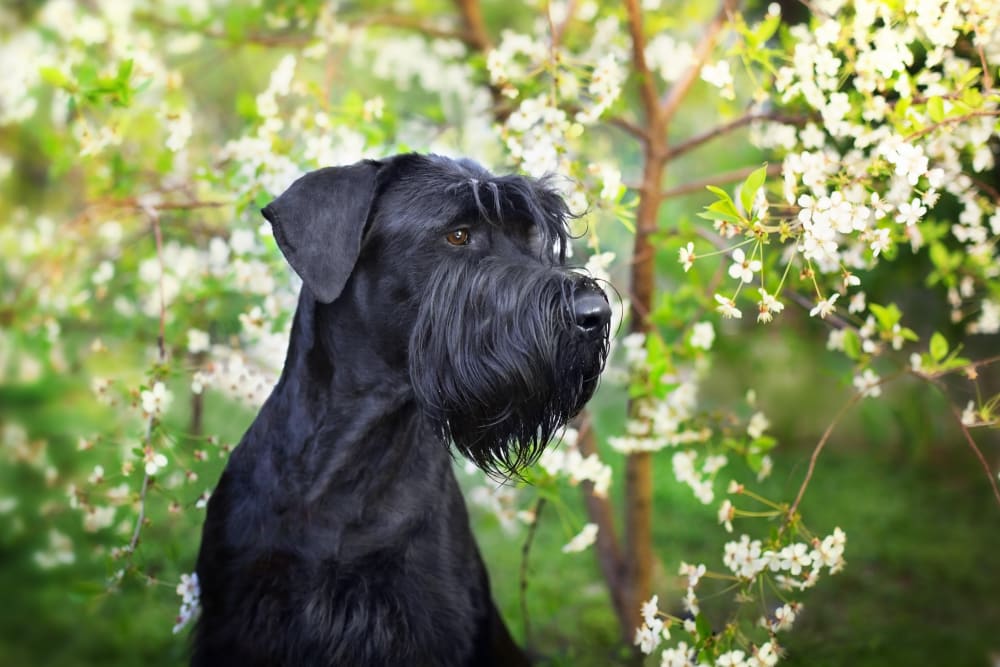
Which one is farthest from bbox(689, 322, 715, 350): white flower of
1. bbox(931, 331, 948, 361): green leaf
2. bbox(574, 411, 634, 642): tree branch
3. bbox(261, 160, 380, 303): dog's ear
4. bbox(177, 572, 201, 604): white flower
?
bbox(177, 572, 201, 604): white flower

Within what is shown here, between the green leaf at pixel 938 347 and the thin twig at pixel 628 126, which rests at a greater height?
the thin twig at pixel 628 126

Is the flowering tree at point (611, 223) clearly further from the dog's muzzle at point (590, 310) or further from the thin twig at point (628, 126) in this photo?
the dog's muzzle at point (590, 310)

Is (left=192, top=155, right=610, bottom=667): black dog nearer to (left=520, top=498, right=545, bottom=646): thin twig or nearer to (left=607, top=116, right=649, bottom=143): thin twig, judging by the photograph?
(left=520, top=498, right=545, bottom=646): thin twig

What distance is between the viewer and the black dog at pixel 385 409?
2.37 m

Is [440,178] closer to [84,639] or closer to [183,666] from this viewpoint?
[183,666]

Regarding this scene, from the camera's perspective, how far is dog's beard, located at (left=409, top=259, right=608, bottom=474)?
227 centimetres

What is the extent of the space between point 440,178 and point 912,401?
2.48 m

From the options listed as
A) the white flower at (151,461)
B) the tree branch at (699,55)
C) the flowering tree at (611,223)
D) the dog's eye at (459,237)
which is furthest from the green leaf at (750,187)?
the white flower at (151,461)

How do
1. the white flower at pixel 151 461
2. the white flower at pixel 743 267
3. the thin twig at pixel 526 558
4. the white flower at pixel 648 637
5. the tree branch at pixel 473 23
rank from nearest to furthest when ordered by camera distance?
the white flower at pixel 743 267 < the white flower at pixel 648 637 < the white flower at pixel 151 461 < the thin twig at pixel 526 558 < the tree branch at pixel 473 23

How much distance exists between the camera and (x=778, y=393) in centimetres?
689

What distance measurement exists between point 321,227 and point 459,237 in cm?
35

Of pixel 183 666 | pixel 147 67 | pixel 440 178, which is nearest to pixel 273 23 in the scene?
pixel 147 67

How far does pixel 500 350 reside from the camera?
236cm

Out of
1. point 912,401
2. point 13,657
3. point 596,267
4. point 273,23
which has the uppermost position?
point 273,23
